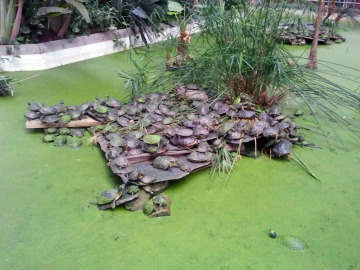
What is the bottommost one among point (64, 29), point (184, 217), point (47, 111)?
point (184, 217)

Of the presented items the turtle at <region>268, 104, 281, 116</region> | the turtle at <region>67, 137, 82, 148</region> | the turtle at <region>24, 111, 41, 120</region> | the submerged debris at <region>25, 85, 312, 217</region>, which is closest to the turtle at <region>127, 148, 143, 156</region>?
the submerged debris at <region>25, 85, 312, 217</region>

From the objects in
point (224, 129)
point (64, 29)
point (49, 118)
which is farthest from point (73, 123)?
point (64, 29)

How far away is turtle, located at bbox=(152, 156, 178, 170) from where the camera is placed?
7.91ft

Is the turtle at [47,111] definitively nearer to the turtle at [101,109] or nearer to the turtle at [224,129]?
the turtle at [101,109]

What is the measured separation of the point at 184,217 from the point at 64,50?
353 centimetres

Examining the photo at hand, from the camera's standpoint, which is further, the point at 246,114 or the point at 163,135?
the point at 246,114

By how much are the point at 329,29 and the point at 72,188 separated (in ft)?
20.3

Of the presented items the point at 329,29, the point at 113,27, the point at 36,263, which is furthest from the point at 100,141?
the point at 329,29

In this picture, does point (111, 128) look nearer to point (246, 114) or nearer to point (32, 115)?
point (32, 115)

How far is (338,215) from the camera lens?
7.20 feet

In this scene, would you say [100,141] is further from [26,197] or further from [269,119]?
[269,119]

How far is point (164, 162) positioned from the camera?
95.0 inches

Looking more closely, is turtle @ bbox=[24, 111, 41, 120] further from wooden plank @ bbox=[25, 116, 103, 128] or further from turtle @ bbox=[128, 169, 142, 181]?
turtle @ bbox=[128, 169, 142, 181]

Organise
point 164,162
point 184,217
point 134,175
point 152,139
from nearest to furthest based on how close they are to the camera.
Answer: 1. point 184,217
2. point 134,175
3. point 164,162
4. point 152,139
